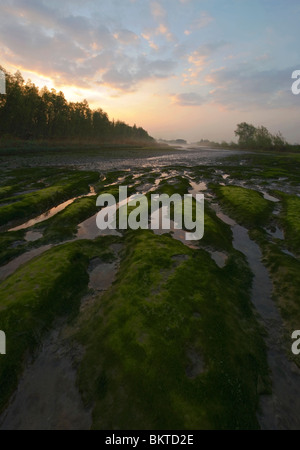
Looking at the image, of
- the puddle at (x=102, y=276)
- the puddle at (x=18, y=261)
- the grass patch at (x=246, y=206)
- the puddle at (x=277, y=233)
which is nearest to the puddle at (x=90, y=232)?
the puddle at (x=18, y=261)

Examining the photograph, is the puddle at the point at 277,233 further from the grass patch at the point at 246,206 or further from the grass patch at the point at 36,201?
the grass patch at the point at 36,201

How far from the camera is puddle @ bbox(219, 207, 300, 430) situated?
4.74 m

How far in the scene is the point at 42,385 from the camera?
5359 millimetres

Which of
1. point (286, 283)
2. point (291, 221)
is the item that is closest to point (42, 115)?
point (291, 221)

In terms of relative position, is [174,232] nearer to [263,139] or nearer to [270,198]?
[270,198]

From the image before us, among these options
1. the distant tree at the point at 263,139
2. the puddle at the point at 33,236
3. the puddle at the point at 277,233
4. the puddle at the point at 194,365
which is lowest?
the puddle at the point at 194,365

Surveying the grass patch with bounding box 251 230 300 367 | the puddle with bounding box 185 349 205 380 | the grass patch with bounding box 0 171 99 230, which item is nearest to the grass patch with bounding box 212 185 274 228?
the grass patch with bounding box 251 230 300 367

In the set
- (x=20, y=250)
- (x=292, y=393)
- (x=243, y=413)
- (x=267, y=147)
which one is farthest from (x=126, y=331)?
(x=267, y=147)

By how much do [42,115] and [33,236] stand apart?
80719 millimetres

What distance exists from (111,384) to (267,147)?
394ft

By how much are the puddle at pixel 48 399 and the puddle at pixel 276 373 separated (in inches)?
151

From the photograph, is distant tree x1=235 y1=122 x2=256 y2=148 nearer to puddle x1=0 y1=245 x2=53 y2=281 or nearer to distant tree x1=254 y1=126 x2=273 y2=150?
distant tree x1=254 y1=126 x2=273 y2=150

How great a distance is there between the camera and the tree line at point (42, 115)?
63094 mm
